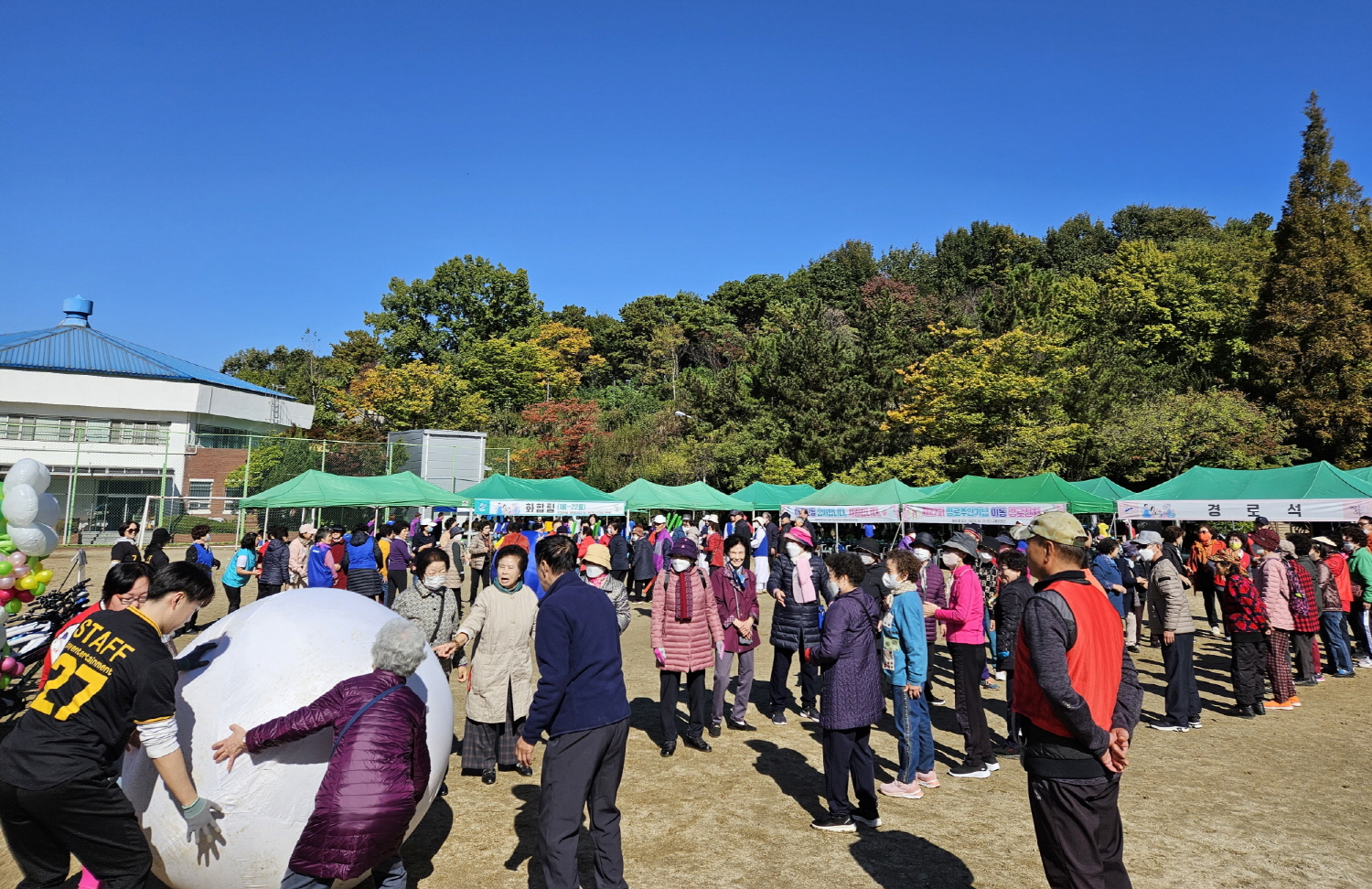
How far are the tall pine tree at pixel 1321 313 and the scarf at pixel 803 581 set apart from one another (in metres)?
32.6

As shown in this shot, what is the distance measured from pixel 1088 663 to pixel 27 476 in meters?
7.62

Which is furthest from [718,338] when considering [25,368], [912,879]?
[912,879]

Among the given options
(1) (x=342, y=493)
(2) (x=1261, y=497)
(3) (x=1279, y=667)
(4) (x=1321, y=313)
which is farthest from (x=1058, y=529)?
(4) (x=1321, y=313)

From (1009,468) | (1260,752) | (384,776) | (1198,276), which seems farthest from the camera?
(1198,276)

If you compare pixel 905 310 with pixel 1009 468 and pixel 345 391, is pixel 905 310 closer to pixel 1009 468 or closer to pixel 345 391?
pixel 1009 468

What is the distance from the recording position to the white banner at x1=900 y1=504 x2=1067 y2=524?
18281 millimetres

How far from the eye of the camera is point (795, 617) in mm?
7926

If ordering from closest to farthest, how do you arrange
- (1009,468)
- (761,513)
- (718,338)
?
(1009,468) → (761,513) → (718,338)

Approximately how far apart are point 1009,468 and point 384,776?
27.8 metres

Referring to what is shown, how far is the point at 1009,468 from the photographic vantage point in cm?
2780

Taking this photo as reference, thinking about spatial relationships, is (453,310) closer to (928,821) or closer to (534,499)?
(534,499)

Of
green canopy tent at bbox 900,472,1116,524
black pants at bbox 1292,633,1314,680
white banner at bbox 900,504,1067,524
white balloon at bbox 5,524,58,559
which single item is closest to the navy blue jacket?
white balloon at bbox 5,524,58,559

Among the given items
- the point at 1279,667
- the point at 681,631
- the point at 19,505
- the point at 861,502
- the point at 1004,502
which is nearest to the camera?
the point at 19,505

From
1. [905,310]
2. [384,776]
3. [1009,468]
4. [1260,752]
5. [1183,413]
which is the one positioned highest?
[905,310]
